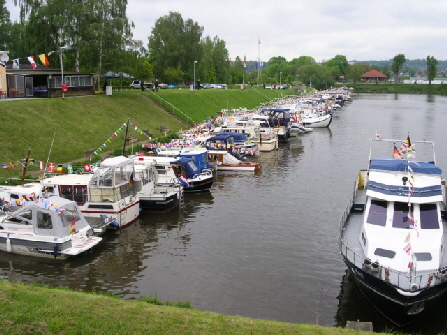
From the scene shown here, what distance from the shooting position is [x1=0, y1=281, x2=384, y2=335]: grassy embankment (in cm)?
1402

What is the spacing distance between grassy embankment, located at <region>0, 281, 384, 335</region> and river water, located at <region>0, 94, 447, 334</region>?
4301 millimetres

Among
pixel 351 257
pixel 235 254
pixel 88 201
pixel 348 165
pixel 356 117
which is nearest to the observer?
pixel 351 257

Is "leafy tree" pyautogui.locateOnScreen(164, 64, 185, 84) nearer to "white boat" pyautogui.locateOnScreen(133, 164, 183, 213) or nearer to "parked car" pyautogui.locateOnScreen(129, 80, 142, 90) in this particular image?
"parked car" pyautogui.locateOnScreen(129, 80, 142, 90)

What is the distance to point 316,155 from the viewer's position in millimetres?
56750

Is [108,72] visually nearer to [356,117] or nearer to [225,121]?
[225,121]

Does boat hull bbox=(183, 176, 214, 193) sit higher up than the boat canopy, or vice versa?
the boat canopy

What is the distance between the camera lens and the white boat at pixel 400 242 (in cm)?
1828

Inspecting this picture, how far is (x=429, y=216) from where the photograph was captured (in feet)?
70.0

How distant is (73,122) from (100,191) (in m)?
24.9

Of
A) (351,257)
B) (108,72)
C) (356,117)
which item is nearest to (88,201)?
(351,257)

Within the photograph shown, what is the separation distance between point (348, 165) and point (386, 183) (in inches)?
1082

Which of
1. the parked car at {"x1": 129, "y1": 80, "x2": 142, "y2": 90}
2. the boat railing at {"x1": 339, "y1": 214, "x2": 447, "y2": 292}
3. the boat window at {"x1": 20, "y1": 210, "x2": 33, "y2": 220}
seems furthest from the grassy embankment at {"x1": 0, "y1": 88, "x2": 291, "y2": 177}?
the boat railing at {"x1": 339, "y1": 214, "x2": 447, "y2": 292}

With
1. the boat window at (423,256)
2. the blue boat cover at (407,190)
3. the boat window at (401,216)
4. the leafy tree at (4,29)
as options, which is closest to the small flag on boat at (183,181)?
the blue boat cover at (407,190)

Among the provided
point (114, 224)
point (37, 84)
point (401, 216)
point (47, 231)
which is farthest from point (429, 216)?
point (37, 84)
